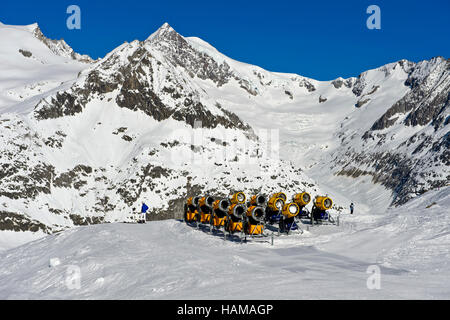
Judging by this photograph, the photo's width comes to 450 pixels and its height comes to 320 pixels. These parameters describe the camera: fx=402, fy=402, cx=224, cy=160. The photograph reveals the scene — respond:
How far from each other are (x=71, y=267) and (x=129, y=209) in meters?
112

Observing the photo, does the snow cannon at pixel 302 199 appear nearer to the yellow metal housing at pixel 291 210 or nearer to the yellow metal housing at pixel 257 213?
the yellow metal housing at pixel 291 210

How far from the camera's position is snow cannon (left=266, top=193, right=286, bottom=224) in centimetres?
3525

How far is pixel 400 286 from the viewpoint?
15367 mm

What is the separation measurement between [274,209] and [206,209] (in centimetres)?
626

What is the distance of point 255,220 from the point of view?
3067 cm

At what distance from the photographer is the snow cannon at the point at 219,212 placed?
34.1 meters

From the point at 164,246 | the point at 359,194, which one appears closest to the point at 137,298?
the point at 164,246

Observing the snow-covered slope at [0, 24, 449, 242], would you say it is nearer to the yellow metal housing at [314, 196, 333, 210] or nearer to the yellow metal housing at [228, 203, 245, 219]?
the yellow metal housing at [228, 203, 245, 219]

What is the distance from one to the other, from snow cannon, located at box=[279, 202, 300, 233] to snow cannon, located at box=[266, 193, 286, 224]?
4.13ft

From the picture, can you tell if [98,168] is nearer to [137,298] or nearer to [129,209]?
[129,209]

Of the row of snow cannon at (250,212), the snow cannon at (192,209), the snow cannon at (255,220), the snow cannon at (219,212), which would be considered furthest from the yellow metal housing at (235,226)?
the snow cannon at (192,209)

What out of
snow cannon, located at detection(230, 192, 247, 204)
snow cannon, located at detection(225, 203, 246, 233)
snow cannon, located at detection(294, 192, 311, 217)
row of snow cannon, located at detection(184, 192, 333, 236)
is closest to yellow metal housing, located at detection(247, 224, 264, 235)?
row of snow cannon, located at detection(184, 192, 333, 236)

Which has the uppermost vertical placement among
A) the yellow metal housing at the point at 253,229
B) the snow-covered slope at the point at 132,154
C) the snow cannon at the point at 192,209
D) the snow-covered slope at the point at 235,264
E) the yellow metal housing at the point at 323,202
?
the snow-covered slope at the point at 132,154

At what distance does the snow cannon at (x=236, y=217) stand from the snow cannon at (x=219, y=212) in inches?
65.5
